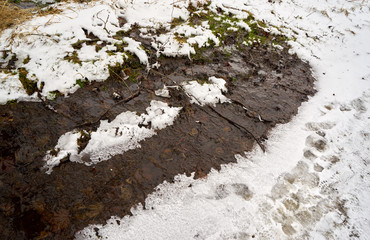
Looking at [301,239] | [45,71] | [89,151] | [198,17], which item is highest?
[198,17]

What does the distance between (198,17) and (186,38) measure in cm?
129

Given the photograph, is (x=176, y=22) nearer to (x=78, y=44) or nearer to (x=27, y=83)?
(x=78, y=44)

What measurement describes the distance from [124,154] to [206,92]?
1670mm

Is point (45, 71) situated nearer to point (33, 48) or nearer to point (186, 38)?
point (33, 48)

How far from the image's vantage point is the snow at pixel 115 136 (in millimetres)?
2230

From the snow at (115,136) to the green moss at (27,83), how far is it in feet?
3.23

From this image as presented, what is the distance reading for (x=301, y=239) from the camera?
195 centimetres

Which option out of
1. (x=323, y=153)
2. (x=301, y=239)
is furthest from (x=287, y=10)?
(x=301, y=239)

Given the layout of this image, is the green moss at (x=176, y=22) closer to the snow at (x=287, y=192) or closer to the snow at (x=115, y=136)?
the snow at (x=115, y=136)

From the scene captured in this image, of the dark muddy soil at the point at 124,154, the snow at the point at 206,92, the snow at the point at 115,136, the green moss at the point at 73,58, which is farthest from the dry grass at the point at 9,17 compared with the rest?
the snow at the point at 206,92

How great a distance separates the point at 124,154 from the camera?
2367mm

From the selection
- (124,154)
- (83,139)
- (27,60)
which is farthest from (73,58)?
(124,154)

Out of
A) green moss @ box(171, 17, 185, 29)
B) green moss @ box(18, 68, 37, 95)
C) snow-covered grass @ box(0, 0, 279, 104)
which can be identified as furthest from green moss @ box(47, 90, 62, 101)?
green moss @ box(171, 17, 185, 29)

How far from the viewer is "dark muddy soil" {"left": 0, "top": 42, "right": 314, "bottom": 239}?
1835 mm
